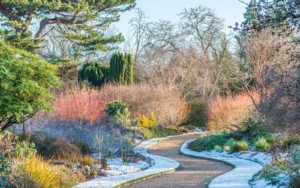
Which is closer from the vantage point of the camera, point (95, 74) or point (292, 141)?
point (292, 141)

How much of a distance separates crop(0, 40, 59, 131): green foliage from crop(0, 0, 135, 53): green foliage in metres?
10.4

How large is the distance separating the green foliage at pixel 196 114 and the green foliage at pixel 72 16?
8.46m

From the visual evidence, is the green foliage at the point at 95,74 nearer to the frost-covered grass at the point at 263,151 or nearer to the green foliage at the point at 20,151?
the frost-covered grass at the point at 263,151

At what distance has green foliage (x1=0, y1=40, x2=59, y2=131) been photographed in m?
6.68

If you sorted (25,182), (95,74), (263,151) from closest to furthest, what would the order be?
1. (25,182)
2. (263,151)
3. (95,74)

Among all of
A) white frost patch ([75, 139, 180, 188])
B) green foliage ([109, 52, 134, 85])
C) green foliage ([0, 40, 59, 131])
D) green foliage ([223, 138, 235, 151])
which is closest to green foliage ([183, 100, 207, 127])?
green foliage ([109, 52, 134, 85])

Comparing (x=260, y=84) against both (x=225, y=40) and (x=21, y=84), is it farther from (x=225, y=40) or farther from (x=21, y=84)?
(x=225, y=40)

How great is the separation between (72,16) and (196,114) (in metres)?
11.2

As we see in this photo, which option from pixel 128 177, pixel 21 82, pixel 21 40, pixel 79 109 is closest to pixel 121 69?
pixel 79 109

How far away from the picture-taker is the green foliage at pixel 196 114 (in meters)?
26.1

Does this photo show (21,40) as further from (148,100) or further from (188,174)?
(188,174)

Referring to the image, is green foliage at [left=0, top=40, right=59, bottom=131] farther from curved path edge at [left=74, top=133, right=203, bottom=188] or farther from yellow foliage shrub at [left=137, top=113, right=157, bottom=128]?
yellow foliage shrub at [left=137, top=113, right=157, bottom=128]

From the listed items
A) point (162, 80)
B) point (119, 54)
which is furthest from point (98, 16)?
point (162, 80)

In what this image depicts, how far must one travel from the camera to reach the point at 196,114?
26.3m
